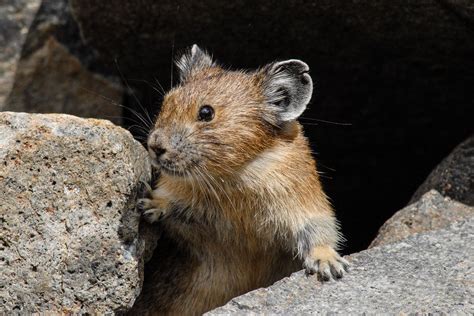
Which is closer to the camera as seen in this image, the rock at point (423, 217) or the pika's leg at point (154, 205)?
the pika's leg at point (154, 205)

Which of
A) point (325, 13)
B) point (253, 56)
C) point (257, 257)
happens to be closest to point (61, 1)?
point (253, 56)

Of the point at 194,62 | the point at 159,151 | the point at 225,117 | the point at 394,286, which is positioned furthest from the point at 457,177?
the point at 159,151

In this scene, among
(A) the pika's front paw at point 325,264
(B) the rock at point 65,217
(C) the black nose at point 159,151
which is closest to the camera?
(B) the rock at point 65,217

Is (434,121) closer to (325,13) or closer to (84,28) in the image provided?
(325,13)

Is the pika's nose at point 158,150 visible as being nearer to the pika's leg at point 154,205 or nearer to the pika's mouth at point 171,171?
the pika's mouth at point 171,171

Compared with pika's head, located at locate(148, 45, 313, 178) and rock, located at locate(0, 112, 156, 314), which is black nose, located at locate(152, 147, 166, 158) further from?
rock, located at locate(0, 112, 156, 314)

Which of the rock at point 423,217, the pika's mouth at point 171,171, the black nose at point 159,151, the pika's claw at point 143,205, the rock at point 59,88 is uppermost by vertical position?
the black nose at point 159,151

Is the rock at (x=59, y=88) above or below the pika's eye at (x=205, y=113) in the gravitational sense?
below

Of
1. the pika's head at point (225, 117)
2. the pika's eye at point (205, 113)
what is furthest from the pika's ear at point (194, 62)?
the pika's eye at point (205, 113)
